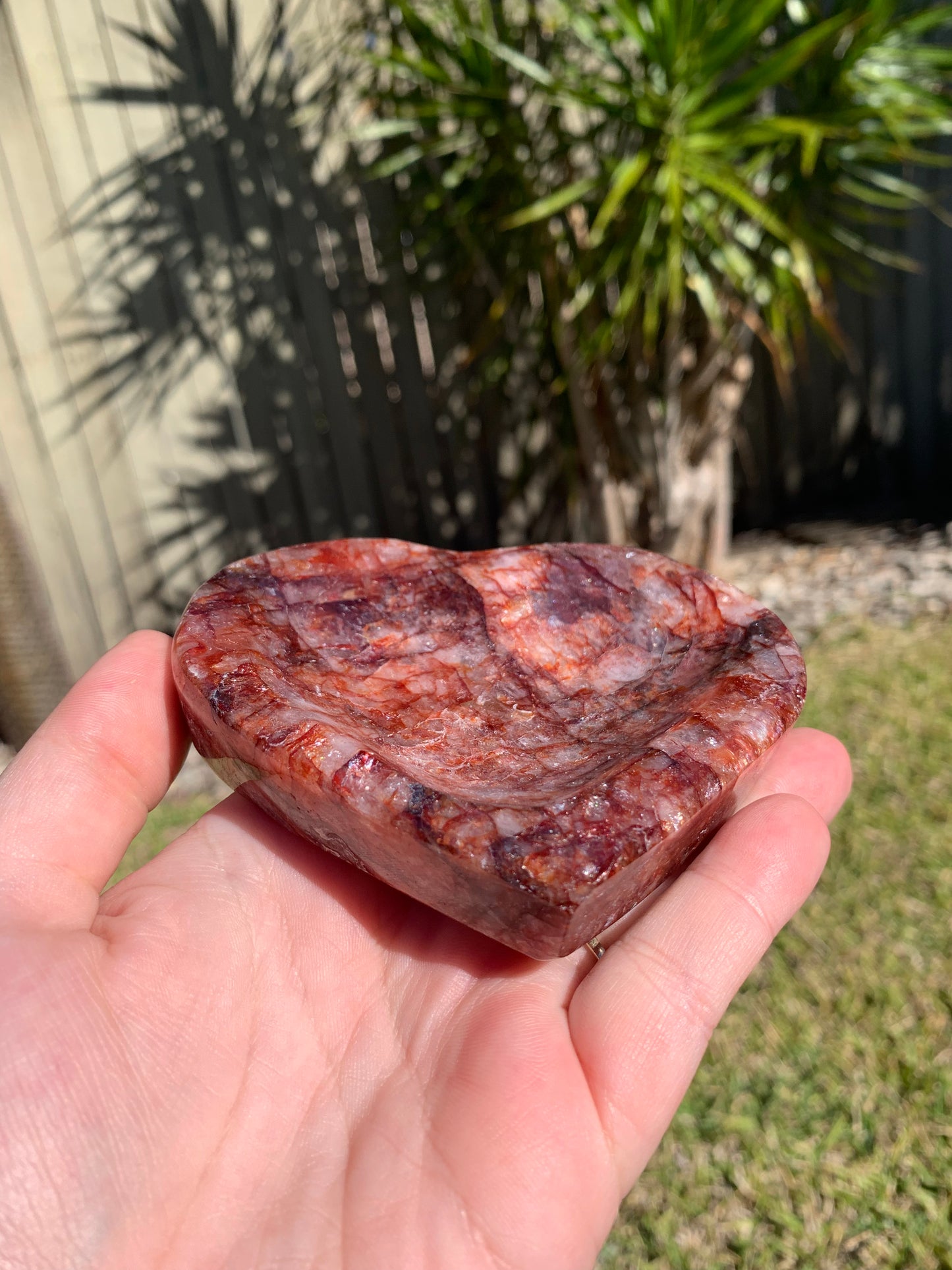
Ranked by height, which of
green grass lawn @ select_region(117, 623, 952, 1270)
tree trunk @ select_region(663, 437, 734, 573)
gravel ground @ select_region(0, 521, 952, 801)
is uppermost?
tree trunk @ select_region(663, 437, 734, 573)

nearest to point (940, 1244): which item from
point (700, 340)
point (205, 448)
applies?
point (700, 340)

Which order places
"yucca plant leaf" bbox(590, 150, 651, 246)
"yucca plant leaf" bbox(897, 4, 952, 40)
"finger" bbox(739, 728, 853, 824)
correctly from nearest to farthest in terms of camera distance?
"finger" bbox(739, 728, 853, 824) < "yucca plant leaf" bbox(590, 150, 651, 246) < "yucca plant leaf" bbox(897, 4, 952, 40)

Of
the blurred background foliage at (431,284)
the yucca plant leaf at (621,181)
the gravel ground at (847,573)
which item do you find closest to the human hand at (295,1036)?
the blurred background foliage at (431,284)

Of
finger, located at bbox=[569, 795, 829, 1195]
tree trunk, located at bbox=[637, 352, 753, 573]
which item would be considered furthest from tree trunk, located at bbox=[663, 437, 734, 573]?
finger, located at bbox=[569, 795, 829, 1195]

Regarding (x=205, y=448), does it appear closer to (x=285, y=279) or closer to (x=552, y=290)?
(x=285, y=279)

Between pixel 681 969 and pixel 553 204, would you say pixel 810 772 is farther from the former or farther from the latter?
pixel 553 204

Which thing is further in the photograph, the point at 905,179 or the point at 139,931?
the point at 905,179

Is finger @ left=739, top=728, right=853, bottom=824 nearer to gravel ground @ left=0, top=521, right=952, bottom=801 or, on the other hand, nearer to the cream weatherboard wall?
gravel ground @ left=0, top=521, right=952, bottom=801
